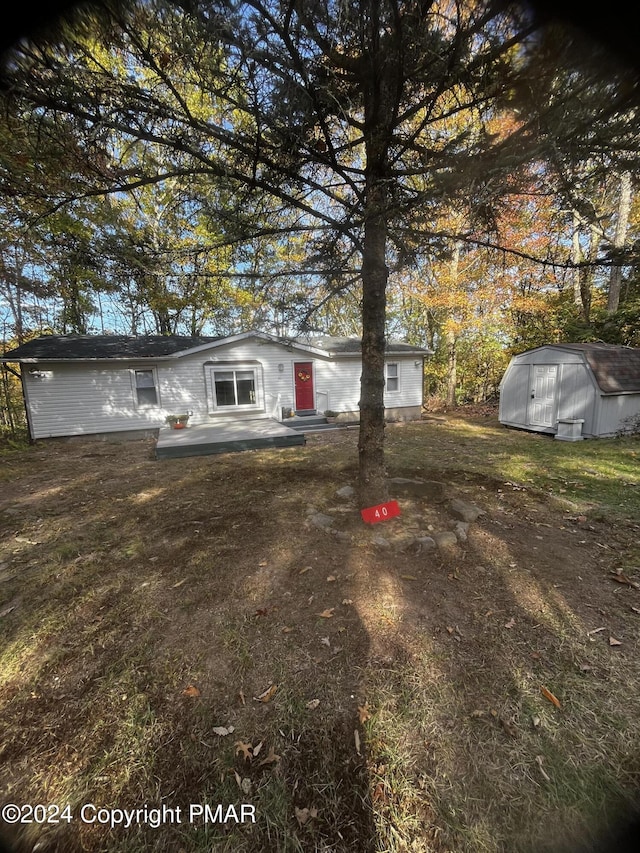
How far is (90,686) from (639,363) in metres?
13.1

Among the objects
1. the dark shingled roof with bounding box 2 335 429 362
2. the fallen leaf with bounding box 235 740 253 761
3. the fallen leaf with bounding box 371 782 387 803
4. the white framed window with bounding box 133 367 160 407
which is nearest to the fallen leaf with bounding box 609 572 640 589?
the fallen leaf with bounding box 371 782 387 803

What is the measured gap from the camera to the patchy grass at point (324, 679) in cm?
144

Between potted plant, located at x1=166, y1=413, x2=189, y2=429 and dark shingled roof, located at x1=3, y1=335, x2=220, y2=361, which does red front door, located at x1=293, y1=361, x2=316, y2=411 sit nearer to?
dark shingled roof, located at x1=3, y1=335, x2=220, y2=361

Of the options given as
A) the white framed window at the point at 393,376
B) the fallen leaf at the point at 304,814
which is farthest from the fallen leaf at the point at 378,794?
the white framed window at the point at 393,376

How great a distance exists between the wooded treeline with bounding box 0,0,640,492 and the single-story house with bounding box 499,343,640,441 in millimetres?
6075

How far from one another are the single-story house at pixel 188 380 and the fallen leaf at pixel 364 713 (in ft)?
29.8

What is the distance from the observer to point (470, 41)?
2043mm

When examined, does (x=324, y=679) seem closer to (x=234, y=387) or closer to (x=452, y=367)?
(x=234, y=387)

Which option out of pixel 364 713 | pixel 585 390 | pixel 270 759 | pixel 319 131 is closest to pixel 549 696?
pixel 364 713

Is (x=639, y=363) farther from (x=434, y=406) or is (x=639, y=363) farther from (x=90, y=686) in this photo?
(x=90, y=686)

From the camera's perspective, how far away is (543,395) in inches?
387

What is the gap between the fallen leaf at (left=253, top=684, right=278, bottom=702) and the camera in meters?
1.94

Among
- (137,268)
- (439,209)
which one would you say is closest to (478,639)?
(439,209)

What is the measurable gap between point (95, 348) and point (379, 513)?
433 inches
